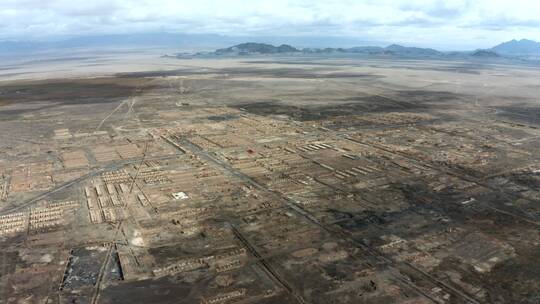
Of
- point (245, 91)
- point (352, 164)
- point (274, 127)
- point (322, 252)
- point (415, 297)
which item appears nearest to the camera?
point (415, 297)

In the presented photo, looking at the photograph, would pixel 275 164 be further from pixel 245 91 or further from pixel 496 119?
pixel 245 91

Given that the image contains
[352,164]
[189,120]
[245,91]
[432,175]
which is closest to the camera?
[432,175]

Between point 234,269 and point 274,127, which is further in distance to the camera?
point 274,127

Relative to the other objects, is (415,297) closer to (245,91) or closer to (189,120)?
(189,120)

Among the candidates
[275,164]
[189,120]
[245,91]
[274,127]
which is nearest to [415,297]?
[275,164]

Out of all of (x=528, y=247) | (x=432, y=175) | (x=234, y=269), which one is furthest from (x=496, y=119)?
(x=234, y=269)

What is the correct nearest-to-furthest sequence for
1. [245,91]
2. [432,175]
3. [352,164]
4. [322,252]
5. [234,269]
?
[234,269]
[322,252]
[432,175]
[352,164]
[245,91]
